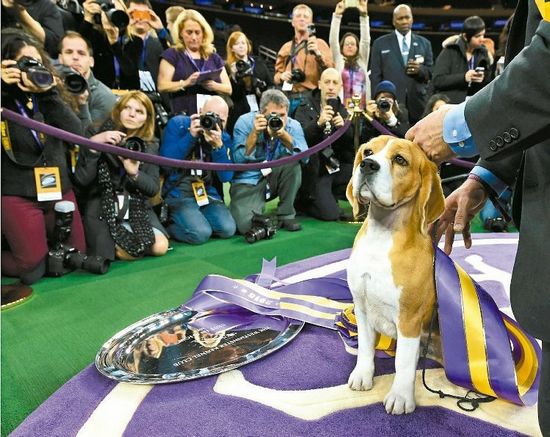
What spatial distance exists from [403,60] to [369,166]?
482 centimetres

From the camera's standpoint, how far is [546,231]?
2.68ft

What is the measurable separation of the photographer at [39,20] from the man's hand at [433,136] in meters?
3.40

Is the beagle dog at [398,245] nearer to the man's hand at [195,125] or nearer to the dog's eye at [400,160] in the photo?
the dog's eye at [400,160]

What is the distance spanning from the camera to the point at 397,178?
1249 mm

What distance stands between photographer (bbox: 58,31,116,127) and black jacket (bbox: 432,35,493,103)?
342 centimetres

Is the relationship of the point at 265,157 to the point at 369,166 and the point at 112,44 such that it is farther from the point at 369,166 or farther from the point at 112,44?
the point at 369,166

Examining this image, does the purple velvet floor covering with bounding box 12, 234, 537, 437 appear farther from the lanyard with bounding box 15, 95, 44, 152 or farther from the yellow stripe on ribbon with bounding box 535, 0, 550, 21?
the lanyard with bounding box 15, 95, 44, 152

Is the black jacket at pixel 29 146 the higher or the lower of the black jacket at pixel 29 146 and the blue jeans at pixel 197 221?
the higher

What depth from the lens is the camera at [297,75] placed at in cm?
489

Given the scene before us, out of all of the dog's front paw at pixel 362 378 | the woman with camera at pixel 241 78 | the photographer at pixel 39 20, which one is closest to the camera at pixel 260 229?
the woman with camera at pixel 241 78

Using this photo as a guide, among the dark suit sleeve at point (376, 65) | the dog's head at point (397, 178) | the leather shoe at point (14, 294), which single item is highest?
the dark suit sleeve at point (376, 65)

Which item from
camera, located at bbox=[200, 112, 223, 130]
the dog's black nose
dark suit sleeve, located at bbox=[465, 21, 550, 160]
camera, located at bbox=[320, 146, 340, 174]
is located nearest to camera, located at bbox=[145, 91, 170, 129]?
camera, located at bbox=[200, 112, 223, 130]

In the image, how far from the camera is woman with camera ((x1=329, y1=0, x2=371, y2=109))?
528cm

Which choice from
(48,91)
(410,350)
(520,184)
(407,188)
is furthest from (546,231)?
(48,91)
